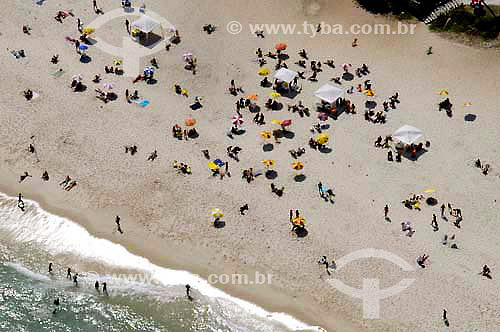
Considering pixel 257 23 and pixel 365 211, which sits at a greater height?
pixel 257 23

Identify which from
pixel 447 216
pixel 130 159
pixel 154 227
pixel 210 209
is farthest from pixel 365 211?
pixel 130 159

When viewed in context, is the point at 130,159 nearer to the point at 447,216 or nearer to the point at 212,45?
the point at 212,45

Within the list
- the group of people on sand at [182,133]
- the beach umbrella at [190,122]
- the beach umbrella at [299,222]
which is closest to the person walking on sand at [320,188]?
the beach umbrella at [299,222]

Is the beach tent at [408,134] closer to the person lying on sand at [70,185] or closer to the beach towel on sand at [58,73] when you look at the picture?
the person lying on sand at [70,185]

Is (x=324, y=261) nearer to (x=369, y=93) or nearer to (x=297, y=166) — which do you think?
(x=297, y=166)

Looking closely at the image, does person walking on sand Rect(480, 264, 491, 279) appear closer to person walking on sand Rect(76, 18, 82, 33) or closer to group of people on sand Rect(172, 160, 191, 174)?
group of people on sand Rect(172, 160, 191, 174)

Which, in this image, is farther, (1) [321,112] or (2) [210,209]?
(1) [321,112]
